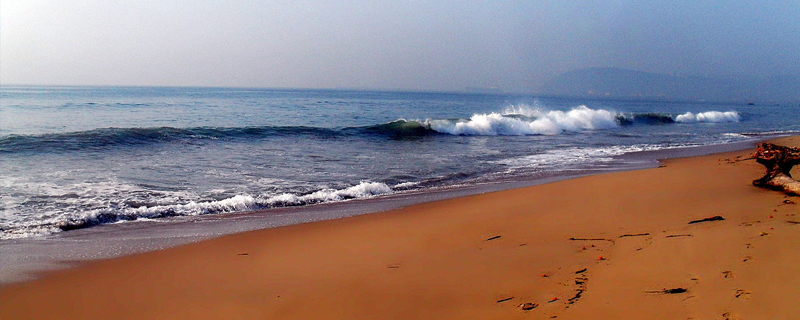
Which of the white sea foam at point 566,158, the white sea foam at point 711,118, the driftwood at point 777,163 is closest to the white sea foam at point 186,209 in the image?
the white sea foam at point 566,158

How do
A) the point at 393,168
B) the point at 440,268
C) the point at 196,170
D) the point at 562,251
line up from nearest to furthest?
1. the point at 440,268
2. the point at 562,251
3. the point at 196,170
4. the point at 393,168

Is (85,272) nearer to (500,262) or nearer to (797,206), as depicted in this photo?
(500,262)

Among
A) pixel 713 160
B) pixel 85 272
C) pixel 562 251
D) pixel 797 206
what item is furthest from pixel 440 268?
pixel 713 160

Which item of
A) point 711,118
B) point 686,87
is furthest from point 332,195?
point 686,87

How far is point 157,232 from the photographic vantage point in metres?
5.78

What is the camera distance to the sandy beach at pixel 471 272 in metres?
3.31

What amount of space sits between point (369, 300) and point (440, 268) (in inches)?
34.8

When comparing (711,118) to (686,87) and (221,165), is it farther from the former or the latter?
(686,87)

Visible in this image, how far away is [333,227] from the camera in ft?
19.8

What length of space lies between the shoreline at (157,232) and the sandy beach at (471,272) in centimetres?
30

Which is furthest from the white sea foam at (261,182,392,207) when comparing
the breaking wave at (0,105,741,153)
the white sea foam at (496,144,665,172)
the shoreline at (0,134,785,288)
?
the breaking wave at (0,105,741,153)

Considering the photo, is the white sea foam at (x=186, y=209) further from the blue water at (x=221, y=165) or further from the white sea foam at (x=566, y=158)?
the white sea foam at (x=566, y=158)

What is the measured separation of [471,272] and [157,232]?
3.94 meters

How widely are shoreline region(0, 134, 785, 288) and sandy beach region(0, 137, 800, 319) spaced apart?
0.30 metres
